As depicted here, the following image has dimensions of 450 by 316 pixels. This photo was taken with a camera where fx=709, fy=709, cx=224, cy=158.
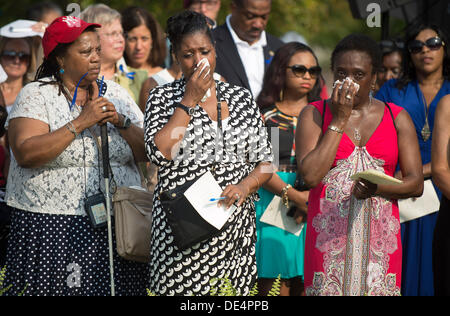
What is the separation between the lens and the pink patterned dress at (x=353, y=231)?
442 cm

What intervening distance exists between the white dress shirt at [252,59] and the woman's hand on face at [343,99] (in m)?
2.46

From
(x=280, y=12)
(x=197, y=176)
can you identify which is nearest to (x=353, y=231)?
(x=197, y=176)

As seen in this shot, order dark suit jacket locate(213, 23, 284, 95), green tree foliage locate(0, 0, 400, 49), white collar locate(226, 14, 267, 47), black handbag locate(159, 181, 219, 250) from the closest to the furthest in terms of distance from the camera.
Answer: black handbag locate(159, 181, 219, 250)
dark suit jacket locate(213, 23, 284, 95)
white collar locate(226, 14, 267, 47)
green tree foliage locate(0, 0, 400, 49)

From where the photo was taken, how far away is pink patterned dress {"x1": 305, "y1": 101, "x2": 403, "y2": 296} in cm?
442

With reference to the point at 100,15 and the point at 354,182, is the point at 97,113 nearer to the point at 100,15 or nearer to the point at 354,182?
the point at 354,182

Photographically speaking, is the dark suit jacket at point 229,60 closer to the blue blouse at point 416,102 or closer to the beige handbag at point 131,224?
the blue blouse at point 416,102

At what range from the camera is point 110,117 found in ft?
15.2

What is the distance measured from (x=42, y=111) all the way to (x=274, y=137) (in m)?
2.10

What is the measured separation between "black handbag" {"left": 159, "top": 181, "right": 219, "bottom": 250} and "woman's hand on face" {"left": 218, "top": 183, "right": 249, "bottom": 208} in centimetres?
17

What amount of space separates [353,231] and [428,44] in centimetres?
255

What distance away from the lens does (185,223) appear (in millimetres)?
4184

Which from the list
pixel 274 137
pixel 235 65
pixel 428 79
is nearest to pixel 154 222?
pixel 274 137

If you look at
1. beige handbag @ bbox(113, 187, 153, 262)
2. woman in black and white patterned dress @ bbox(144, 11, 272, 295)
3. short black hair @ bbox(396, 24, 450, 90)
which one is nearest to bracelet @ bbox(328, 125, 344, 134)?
woman in black and white patterned dress @ bbox(144, 11, 272, 295)

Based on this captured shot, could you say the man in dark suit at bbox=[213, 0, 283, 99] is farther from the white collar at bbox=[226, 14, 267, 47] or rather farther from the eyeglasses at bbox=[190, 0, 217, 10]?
the eyeglasses at bbox=[190, 0, 217, 10]
